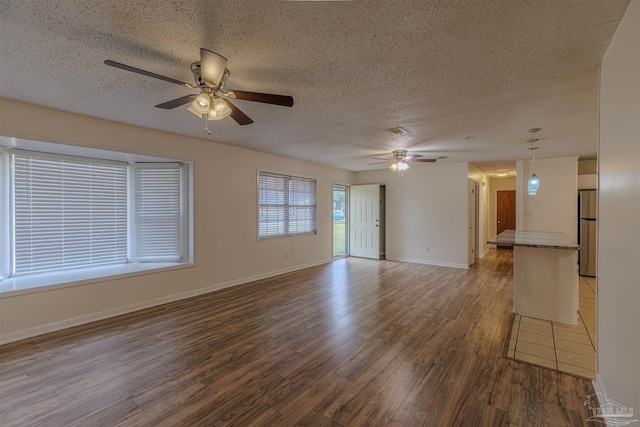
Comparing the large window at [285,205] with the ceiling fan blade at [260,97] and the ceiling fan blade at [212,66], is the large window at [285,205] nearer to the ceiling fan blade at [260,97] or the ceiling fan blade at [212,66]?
the ceiling fan blade at [260,97]

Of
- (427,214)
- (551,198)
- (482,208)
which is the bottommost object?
(427,214)

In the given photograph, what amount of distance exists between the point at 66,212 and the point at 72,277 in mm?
Result: 875

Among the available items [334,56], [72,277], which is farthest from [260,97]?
[72,277]


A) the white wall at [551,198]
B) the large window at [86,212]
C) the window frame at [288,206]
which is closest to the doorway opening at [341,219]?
the window frame at [288,206]

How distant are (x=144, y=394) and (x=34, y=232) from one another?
9.13 ft

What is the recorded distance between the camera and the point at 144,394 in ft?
6.57

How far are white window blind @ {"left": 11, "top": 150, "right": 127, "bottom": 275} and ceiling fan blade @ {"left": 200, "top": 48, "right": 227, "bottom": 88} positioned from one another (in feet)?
9.99

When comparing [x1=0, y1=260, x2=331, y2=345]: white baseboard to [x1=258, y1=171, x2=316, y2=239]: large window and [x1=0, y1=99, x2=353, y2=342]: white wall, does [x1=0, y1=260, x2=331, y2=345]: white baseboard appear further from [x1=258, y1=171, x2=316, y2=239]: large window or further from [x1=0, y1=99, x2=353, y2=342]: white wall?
[x1=258, y1=171, x2=316, y2=239]: large window

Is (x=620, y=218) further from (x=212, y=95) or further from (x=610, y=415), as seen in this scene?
(x=212, y=95)

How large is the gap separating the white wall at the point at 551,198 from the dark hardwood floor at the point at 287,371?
3.03 meters

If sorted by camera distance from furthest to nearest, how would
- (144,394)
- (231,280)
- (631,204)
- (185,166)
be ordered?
(231,280)
(185,166)
(144,394)
(631,204)

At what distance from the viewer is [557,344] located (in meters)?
2.72

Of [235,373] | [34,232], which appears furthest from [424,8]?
[34,232]

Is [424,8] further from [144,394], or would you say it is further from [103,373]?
[103,373]
